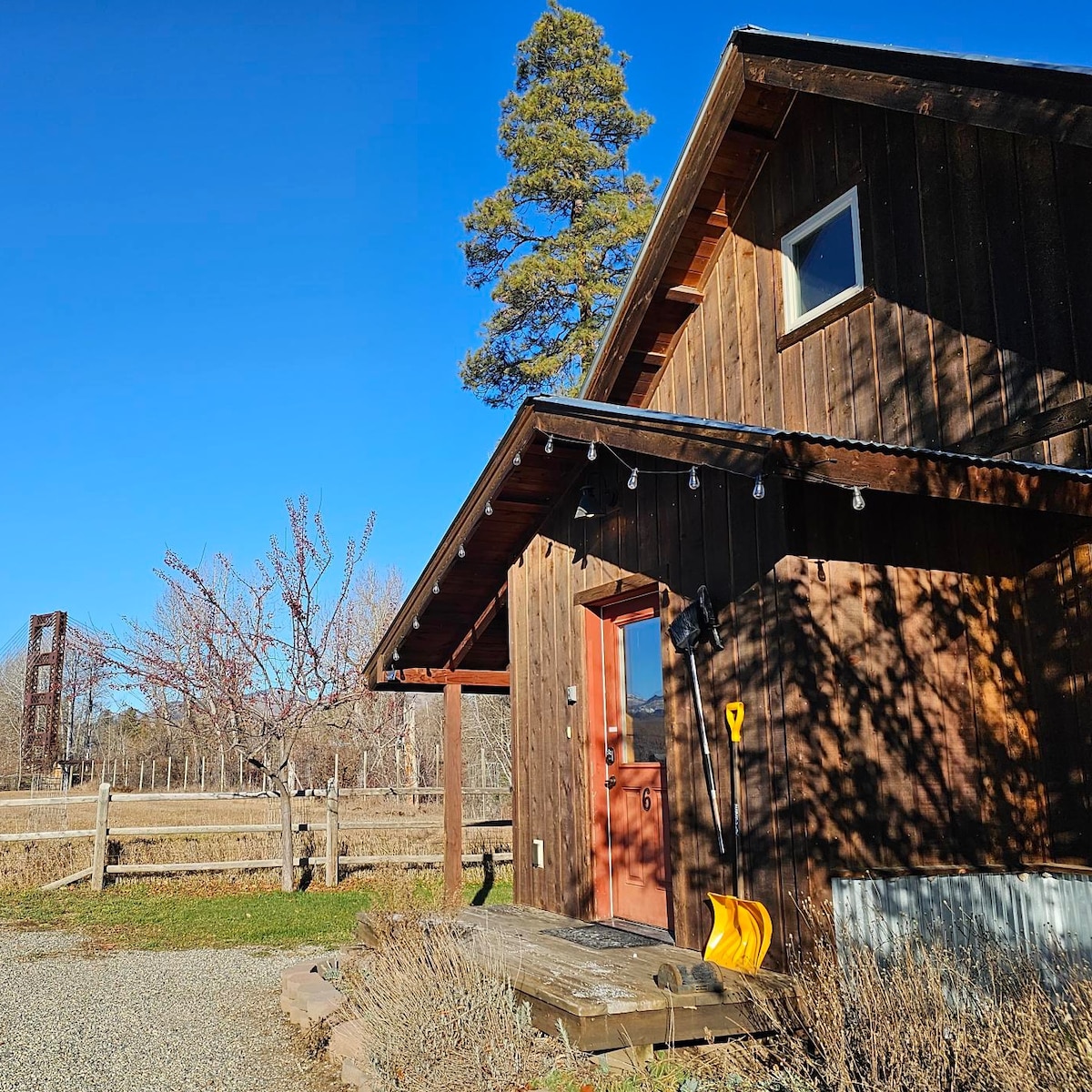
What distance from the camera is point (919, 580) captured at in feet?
21.1

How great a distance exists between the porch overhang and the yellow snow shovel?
1.66 meters

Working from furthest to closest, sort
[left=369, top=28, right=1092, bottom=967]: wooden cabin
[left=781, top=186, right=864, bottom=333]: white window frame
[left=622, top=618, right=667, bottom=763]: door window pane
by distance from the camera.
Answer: [left=781, top=186, right=864, bottom=333]: white window frame → [left=622, top=618, right=667, bottom=763]: door window pane → [left=369, top=28, right=1092, bottom=967]: wooden cabin

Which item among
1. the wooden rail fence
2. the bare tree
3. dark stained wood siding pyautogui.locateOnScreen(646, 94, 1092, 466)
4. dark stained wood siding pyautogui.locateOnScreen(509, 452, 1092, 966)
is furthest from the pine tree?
dark stained wood siding pyautogui.locateOnScreen(509, 452, 1092, 966)

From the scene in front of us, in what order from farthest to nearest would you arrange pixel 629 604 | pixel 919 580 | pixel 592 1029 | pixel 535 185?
pixel 535 185 < pixel 629 604 < pixel 919 580 < pixel 592 1029

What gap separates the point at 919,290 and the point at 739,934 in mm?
4395

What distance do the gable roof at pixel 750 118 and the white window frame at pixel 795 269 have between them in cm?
84

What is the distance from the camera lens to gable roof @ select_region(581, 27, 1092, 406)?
5.88m

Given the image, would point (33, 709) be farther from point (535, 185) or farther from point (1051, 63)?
point (1051, 63)

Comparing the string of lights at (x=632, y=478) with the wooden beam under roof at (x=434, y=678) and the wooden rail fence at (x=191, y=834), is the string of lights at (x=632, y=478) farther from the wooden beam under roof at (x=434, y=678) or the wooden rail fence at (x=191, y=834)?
the wooden rail fence at (x=191, y=834)

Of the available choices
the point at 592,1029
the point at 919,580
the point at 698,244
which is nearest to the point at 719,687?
the point at 919,580

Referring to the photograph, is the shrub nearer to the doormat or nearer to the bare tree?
the doormat

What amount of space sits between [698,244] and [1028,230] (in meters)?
3.43

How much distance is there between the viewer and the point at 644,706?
7980 millimetres

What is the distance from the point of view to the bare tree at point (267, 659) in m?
16.8
